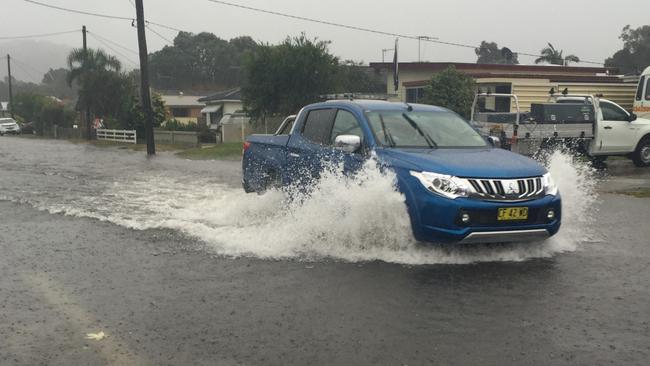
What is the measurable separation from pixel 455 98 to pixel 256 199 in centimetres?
2127

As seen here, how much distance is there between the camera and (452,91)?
29.6m

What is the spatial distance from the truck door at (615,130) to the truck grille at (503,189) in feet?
36.8

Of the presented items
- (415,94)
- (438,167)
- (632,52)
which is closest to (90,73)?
(415,94)

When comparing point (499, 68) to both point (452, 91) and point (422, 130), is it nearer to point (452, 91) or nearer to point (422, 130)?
point (452, 91)

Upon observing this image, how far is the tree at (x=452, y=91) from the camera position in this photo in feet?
96.5

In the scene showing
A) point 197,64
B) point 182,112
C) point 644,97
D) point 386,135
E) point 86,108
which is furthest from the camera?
point 197,64

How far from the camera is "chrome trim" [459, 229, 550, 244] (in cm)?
641

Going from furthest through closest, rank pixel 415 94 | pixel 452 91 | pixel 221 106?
1. pixel 221 106
2. pixel 415 94
3. pixel 452 91

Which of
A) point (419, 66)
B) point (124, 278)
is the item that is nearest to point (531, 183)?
point (124, 278)

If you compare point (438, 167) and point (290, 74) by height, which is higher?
point (290, 74)

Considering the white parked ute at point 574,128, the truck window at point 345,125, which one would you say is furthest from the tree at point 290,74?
the truck window at point 345,125

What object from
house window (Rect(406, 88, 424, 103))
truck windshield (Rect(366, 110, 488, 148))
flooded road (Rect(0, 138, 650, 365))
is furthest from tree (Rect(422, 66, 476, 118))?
truck windshield (Rect(366, 110, 488, 148))

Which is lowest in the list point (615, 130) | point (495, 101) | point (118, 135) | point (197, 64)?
point (118, 135)

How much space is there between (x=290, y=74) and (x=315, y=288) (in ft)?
81.5
